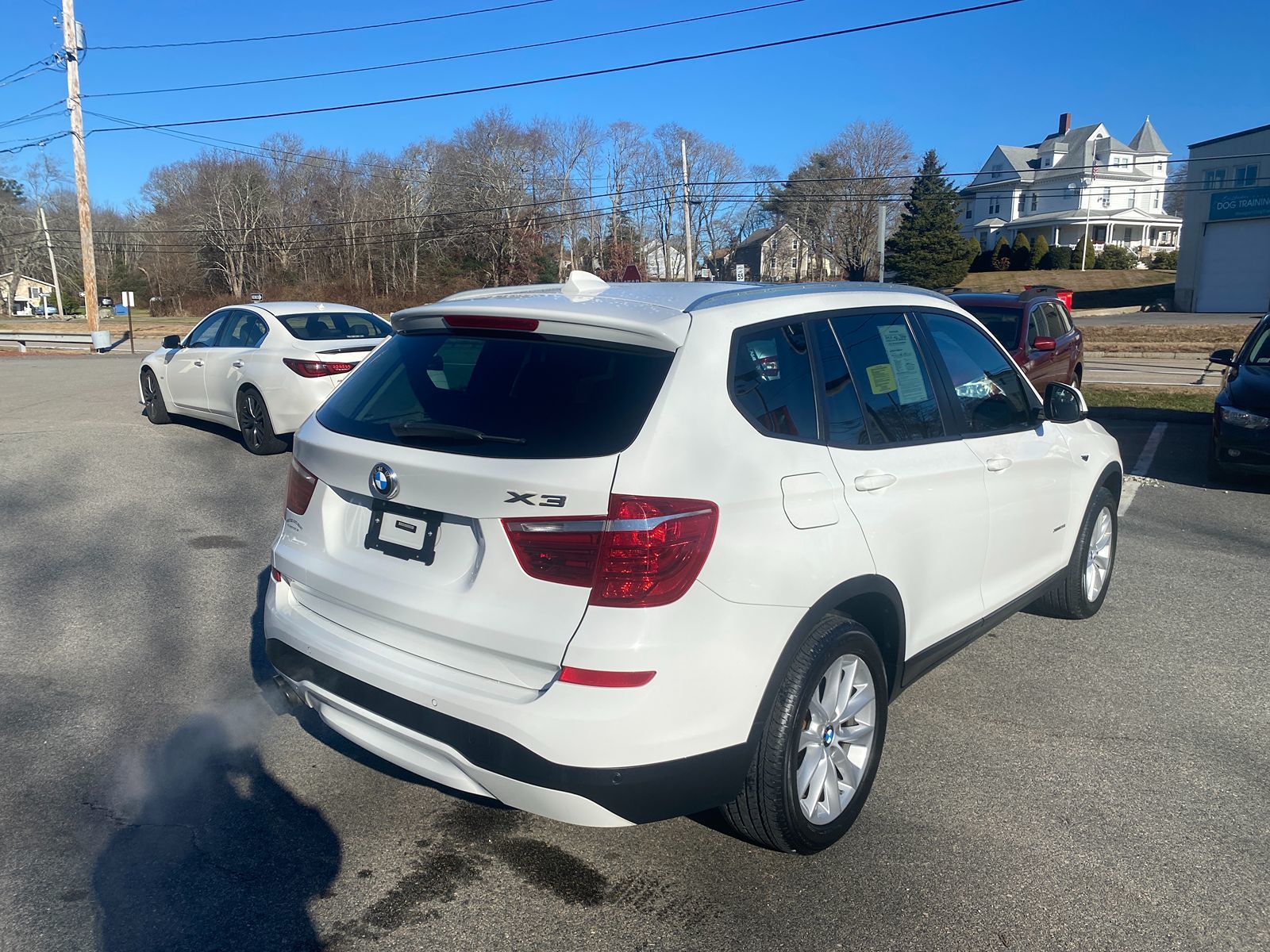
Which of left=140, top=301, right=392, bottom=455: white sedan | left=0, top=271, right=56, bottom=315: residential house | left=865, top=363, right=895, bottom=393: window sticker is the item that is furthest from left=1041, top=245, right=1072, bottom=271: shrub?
left=0, top=271, right=56, bottom=315: residential house

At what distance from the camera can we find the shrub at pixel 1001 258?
6481 centimetres

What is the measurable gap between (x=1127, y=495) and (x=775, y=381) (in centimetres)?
708

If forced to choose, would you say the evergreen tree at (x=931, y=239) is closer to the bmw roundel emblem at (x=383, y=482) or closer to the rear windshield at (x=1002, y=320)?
the rear windshield at (x=1002, y=320)

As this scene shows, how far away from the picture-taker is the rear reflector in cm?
256

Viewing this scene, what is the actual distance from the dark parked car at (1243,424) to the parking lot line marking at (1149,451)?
91 cm

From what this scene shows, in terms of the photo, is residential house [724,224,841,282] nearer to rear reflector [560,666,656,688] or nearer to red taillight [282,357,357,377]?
red taillight [282,357,357,377]

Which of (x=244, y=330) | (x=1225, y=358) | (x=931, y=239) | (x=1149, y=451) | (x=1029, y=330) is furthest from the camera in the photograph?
(x=931, y=239)

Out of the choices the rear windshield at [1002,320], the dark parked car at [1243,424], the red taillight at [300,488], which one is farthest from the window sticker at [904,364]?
the rear windshield at [1002,320]

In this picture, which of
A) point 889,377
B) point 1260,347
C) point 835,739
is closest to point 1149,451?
point 1260,347

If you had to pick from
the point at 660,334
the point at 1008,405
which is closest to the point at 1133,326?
the point at 1008,405

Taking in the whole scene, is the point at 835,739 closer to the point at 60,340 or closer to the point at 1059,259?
the point at 60,340

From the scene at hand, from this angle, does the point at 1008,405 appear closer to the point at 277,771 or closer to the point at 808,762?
the point at 808,762

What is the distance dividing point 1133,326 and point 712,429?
36.2m

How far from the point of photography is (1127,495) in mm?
8883
